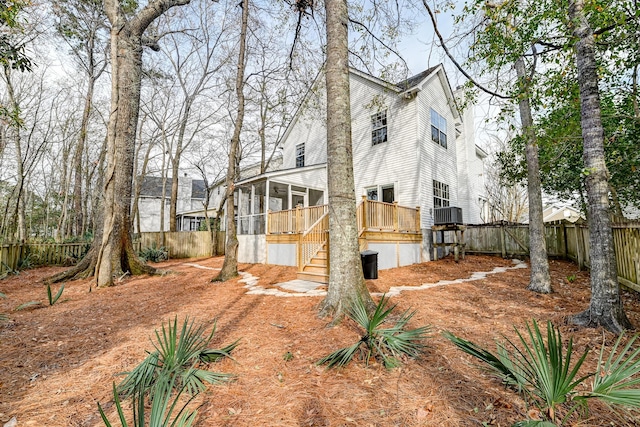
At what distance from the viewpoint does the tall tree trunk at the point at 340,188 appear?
13.5 feet

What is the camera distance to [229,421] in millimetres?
2047

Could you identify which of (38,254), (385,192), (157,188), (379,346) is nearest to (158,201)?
(157,188)

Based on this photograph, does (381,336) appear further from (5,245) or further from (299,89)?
(5,245)

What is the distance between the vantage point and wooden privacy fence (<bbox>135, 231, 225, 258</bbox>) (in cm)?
1639

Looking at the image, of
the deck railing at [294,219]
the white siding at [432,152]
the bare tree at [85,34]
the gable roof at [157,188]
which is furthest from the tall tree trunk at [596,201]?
the gable roof at [157,188]

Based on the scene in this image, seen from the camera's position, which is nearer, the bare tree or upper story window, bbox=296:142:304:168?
the bare tree

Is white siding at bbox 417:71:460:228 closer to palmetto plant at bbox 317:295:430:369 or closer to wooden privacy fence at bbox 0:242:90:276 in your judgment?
palmetto plant at bbox 317:295:430:369

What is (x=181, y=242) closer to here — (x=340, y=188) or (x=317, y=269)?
(x=317, y=269)

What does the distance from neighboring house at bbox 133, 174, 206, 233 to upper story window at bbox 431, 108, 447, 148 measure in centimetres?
2345

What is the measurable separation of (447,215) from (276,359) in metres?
10.9

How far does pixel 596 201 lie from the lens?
12.5ft

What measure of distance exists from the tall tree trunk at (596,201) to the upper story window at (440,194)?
9099mm

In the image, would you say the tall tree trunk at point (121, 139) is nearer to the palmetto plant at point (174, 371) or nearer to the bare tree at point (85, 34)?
the bare tree at point (85, 34)

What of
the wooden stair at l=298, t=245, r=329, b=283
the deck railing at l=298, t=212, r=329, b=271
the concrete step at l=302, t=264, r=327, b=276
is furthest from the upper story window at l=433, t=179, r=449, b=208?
the concrete step at l=302, t=264, r=327, b=276
